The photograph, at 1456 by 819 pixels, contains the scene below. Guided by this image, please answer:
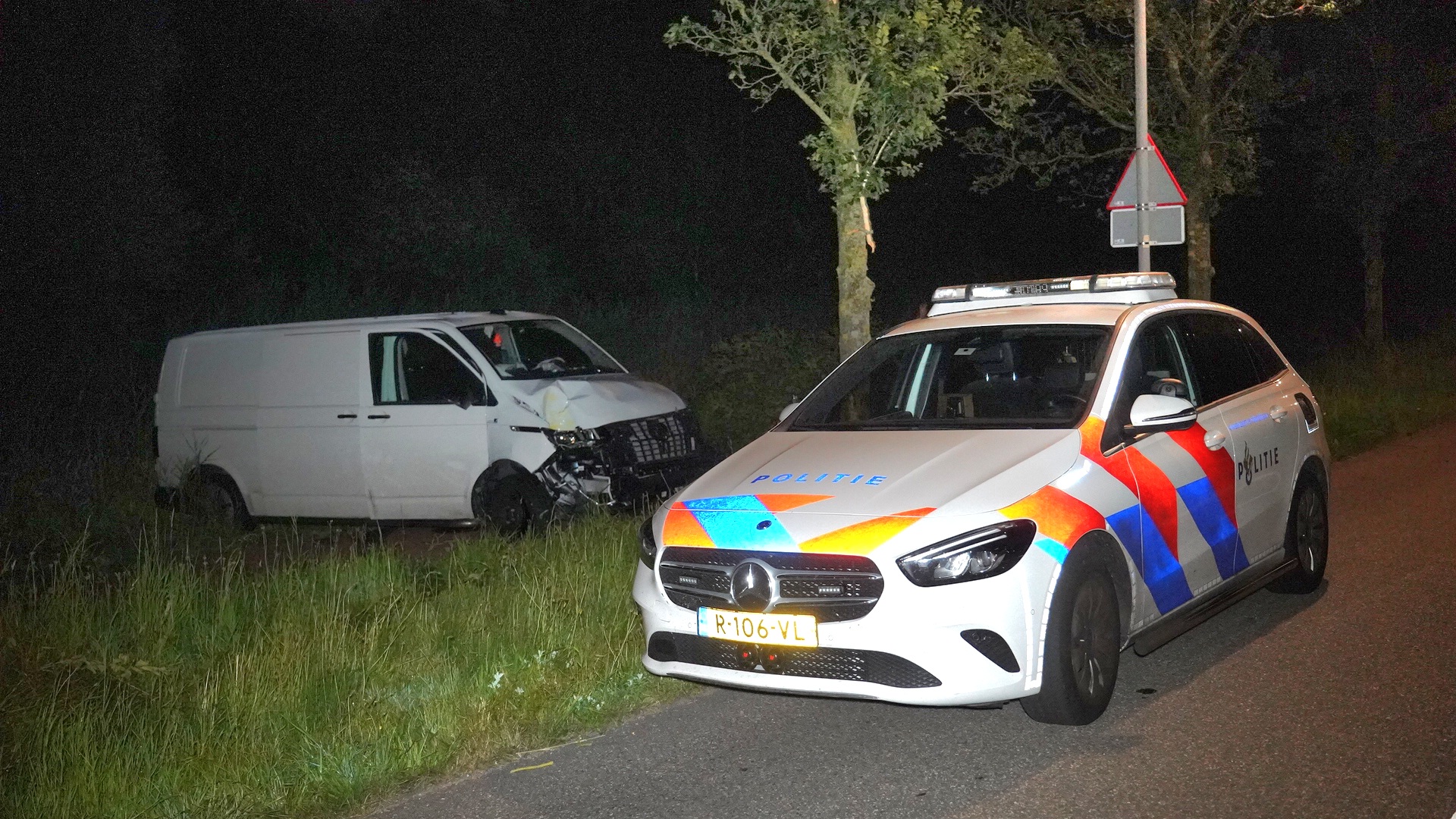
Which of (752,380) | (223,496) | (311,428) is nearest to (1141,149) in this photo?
(752,380)

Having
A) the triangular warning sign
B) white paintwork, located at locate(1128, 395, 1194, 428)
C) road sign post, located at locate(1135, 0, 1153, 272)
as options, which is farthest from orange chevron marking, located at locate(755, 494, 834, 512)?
the triangular warning sign

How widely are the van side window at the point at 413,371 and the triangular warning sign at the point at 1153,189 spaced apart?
664cm

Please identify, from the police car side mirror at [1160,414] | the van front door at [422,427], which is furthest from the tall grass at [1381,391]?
the police car side mirror at [1160,414]

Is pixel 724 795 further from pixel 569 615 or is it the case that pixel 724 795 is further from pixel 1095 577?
pixel 569 615

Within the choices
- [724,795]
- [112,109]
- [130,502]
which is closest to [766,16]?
[130,502]

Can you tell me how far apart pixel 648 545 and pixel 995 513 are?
1512 mm

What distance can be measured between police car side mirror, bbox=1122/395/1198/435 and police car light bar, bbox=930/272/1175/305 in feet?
3.19

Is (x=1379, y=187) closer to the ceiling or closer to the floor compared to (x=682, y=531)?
closer to the ceiling

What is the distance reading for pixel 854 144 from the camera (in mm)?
10984

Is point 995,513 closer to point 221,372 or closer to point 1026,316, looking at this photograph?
point 1026,316

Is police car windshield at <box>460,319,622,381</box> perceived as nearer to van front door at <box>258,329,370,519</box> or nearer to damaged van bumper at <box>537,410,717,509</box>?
damaged van bumper at <box>537,410,717,509</box>

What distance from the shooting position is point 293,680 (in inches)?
243

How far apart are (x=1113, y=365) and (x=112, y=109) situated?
13238mm

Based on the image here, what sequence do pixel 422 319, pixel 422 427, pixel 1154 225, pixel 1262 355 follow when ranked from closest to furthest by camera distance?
1. pixel 1262 355
2. pixel 422 427
3. pixel 422 319
4. pixel 1154 225
